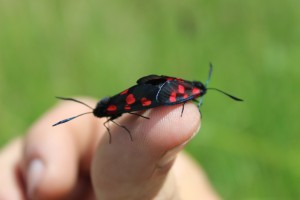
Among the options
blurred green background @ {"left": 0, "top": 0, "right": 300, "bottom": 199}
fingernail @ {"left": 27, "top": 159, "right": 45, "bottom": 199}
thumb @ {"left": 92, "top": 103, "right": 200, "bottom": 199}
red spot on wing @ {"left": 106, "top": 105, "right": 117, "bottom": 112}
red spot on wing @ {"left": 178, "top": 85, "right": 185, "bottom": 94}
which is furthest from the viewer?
blurred green background @ {"left": 0, "top": 0, "right": 300, "bottom": 199}

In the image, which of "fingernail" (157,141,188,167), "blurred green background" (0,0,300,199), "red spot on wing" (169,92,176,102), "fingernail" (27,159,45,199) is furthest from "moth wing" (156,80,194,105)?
"blurred green background" (0,0,300,199)

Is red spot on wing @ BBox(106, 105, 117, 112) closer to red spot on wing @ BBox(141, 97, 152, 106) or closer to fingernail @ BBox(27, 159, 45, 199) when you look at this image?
red spot on wing @ BBox(141, 97, 152, 106)

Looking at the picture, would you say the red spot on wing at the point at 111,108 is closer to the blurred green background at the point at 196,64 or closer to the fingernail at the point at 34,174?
the fingernail at the point at 34,174

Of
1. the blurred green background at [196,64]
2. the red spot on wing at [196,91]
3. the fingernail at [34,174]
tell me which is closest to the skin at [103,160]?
the fingernail at [34,174]

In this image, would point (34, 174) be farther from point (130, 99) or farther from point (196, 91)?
point (196, 91)

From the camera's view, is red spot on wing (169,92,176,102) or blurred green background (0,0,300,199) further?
blurred green background (0,0,300,199)

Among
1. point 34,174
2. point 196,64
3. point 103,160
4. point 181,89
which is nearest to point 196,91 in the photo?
point 181,89

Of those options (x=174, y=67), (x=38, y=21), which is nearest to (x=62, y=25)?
(x=38, y=21)
